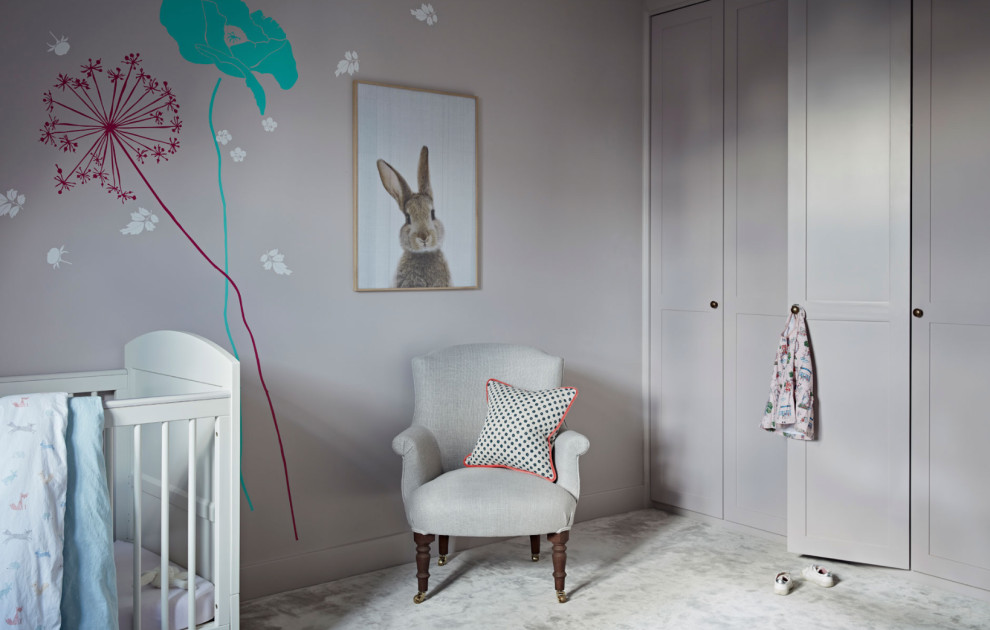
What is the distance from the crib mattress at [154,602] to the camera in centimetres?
204

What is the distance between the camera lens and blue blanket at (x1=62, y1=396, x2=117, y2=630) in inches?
72.0

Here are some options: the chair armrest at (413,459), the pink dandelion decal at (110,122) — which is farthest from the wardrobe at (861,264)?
the pink dandelion decal at (110,122)

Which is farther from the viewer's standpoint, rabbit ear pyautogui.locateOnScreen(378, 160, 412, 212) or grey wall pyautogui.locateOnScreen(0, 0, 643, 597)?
rabbit ear pyautogui.locateOnScreen(378, 160, 412, 212)

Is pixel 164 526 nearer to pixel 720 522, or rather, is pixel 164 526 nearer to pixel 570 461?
pixel 570 461

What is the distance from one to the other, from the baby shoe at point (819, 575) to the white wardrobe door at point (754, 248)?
477 mm

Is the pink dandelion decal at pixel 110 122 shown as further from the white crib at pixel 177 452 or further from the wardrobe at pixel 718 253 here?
the wardrobe at pixel 718 253

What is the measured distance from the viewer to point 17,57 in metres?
2.31

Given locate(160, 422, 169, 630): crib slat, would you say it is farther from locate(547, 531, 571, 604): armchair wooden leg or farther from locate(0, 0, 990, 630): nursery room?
locate(547, 531, 571, 604): armchair wooden leg

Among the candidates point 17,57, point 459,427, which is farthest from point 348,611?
point 17,57

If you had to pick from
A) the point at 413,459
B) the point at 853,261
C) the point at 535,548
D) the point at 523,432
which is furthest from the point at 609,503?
the point at 853,261

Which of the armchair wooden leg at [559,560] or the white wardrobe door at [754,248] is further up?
the white wardrobe door at [754,248]

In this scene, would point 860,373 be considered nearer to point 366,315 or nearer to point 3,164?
point 366,315

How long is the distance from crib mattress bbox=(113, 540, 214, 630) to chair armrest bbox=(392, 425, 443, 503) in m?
0.75

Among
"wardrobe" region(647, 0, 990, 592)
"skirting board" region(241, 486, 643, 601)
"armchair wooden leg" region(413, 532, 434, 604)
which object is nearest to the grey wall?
"skirting board" region(241, 486, 643, 601)
